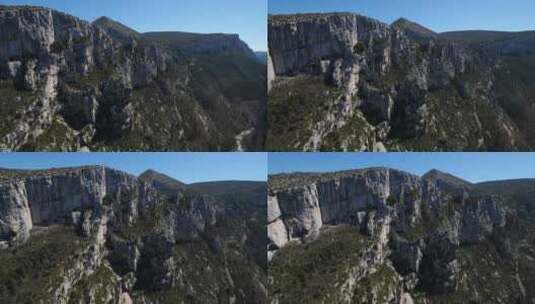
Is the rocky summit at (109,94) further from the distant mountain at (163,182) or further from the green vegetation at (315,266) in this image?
the green vegetation at (315,266)

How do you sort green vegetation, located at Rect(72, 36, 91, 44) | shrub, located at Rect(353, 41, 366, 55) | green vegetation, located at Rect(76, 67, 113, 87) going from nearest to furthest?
shrub, located at Rect(353, 41, 366, 55) → green vegetation, located at Rect(76, 67, 113, 87) → green vegetation, located at Rect(72, 36, 91, 44)

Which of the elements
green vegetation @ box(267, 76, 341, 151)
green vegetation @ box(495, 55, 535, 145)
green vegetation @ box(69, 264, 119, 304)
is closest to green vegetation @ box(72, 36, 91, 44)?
green vegetation @ box(267, 76, 341, 151)

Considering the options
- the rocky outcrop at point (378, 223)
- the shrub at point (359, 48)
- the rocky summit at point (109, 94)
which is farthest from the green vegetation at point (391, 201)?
the rocky summit at point (109, 94)

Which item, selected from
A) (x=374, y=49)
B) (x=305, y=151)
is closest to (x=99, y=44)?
(x=305, y=151)

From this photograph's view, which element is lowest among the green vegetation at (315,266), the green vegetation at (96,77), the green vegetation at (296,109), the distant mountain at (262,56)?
the green vegetation at (315,266)

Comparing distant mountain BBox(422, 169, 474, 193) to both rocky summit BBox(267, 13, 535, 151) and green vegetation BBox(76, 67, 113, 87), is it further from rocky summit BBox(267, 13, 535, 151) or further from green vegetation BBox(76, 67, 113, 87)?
green vegetation BBox(76, 67, 113, 87)

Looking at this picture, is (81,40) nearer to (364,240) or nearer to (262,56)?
(262,56)
